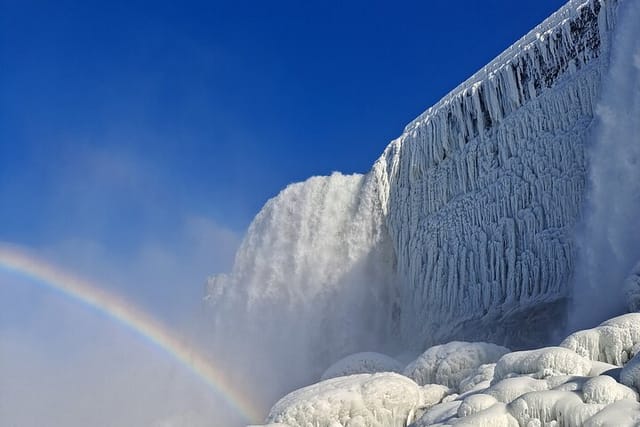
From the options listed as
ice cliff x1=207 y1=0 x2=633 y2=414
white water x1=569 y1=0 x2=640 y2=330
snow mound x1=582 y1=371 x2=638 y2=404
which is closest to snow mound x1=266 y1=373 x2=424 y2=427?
snow mound x1=582 y1=371 x2=638 y2=404

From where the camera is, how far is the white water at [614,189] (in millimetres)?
21406

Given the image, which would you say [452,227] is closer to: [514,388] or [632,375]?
[514,388]

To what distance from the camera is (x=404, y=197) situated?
111 ft

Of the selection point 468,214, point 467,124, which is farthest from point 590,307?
point 467,124

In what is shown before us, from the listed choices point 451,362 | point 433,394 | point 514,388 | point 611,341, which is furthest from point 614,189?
point 514,388

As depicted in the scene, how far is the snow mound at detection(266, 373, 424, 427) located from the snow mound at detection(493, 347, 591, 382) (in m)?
2.30

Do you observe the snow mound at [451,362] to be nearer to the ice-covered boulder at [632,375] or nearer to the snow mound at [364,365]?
the snow mound at [364,365]

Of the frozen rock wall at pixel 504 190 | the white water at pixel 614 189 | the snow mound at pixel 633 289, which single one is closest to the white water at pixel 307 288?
the frozen rock wall at pixel 504 190

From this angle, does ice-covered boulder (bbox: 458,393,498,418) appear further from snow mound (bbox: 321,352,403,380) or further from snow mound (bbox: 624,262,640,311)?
snow mound (bbox: 321,352,403,380)

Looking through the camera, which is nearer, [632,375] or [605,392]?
[605,392]

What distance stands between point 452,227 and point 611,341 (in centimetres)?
1620

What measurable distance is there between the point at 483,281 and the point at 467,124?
6018mm

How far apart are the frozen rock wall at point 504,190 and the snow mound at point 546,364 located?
10.4m

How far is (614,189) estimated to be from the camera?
2211 cm
